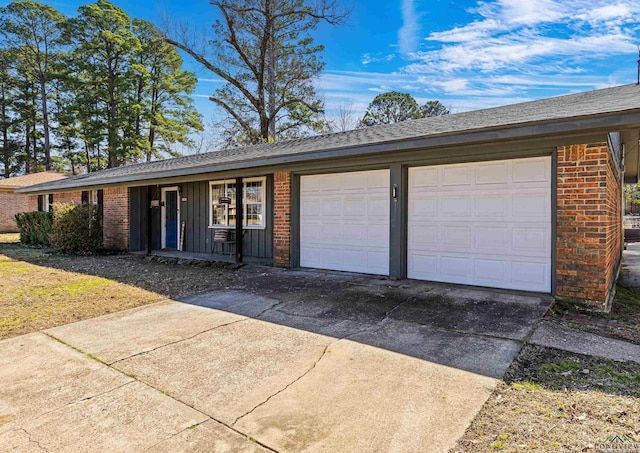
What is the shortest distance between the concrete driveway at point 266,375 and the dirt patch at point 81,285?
2.20 ft

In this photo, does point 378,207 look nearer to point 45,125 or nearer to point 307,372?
point 307,372

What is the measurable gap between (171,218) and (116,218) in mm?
2057

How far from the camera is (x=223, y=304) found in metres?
5.60

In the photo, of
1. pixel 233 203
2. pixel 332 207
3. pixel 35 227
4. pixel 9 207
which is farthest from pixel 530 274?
pixel 9 207

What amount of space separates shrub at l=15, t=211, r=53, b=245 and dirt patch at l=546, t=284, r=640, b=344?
611 inches

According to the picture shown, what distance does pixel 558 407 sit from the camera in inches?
101

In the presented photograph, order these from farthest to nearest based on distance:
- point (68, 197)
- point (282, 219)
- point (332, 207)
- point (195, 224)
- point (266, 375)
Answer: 1. point (68, 197)
2. point (195, 224)
3. point (282, 219)
4. point (332, 207)
5. point (266, 375)

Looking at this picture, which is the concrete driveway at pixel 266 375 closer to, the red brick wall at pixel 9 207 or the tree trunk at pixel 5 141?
the red brick wall at pixel 9 207

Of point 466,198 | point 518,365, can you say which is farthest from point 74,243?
point 518,365

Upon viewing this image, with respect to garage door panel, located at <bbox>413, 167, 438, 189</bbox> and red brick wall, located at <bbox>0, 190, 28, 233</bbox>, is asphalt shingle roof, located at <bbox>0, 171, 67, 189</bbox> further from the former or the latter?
garage door panel, located at <bbox>413, 167, 438, 189</bbox>

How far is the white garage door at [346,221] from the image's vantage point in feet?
23.5

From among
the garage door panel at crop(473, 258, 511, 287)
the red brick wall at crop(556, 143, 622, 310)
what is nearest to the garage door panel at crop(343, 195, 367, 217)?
the garage door panel at crop(473, 258, 511, 287)

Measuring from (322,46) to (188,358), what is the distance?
23.4m

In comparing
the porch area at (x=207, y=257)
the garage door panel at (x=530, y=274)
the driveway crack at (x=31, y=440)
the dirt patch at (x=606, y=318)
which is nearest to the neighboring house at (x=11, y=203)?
the porch area at (x=207, y=257)
